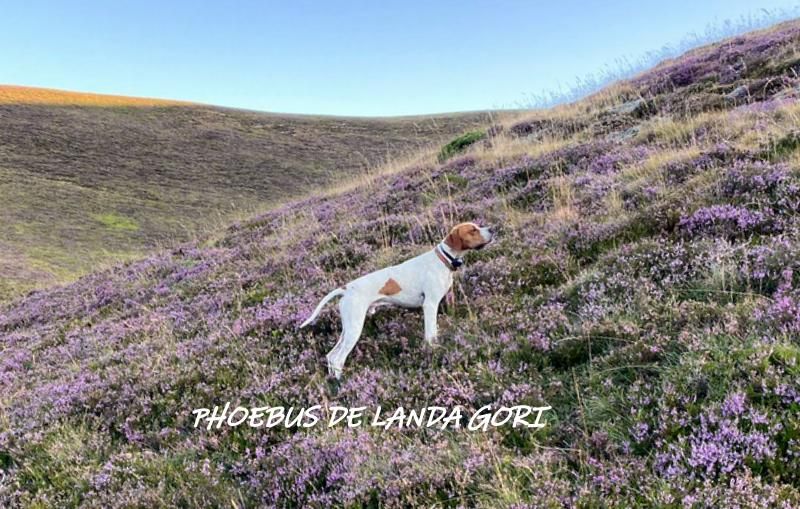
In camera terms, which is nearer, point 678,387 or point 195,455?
point 678,387

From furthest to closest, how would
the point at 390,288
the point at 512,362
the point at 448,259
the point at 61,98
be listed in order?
the point at 61,98 < the point at 448,259 < the point at 390,288 < the point at 512,362

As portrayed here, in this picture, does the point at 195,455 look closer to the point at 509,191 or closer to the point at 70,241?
the point at 509,191

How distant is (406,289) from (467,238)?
86 cm


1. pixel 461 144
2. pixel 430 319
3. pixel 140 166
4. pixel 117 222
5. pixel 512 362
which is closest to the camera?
pixel 512 362

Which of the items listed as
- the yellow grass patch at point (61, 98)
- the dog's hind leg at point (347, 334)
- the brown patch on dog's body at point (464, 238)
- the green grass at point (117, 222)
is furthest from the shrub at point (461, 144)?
the yellow grass patch at point (61, 98)

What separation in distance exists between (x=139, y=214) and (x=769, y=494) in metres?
→ 33.6

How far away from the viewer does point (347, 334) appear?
5.05 meters

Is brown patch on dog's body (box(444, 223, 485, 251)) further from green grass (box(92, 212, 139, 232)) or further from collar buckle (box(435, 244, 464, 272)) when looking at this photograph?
green grass (box(92, 212, 139, 232))

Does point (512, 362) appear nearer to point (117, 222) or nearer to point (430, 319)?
point (430, 319)

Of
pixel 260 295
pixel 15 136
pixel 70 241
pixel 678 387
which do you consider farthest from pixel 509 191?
pixel 15 136

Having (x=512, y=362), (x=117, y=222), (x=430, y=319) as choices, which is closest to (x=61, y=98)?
(x=117, y=222)

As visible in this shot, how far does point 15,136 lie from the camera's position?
44156 millimetres

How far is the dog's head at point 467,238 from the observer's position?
5.48 m

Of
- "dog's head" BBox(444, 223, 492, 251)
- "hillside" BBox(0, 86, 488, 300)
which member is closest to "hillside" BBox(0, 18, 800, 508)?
"dog's head" BBox(444, 223, 492, 251)
